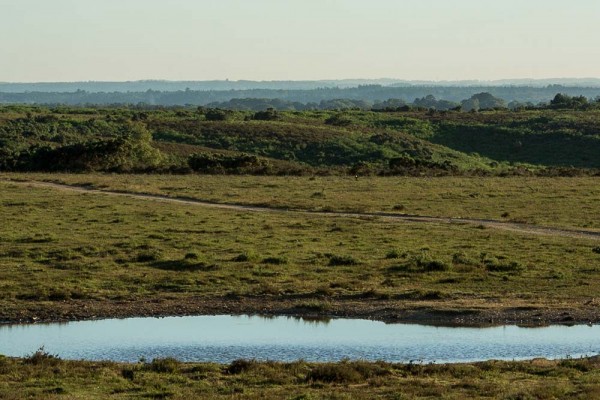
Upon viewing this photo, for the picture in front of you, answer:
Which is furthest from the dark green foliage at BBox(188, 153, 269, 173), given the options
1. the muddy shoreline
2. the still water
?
the still water

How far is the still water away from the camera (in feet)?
73.8

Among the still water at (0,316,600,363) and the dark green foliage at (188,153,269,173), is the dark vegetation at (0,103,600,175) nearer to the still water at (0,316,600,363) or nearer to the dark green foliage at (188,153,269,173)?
the dark green foliage at (188,153,269,173)

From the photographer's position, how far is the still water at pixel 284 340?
73.8ft

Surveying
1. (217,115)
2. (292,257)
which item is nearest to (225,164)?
(292,257)

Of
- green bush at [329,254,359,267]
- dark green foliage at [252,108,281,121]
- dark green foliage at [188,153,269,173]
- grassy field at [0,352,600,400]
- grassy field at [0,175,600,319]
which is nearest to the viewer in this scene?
grassy field at [0,352,600,400]

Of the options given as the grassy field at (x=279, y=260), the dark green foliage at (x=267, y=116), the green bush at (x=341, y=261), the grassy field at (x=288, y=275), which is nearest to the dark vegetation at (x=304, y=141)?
the dark green foliage at (x=267, y=116)

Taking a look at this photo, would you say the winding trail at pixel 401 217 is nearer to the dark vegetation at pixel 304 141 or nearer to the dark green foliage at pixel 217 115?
the dark vegetation at pixel 304 141

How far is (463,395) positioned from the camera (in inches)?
A: 698

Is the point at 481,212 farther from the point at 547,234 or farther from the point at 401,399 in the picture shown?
the point at 401,399

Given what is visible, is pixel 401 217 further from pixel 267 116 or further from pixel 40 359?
pixel 267 116

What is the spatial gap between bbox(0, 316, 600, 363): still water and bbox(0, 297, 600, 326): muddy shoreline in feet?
1.61

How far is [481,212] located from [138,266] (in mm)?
18546

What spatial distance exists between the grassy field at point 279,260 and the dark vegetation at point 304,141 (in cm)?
2748

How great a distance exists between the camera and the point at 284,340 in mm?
24109
